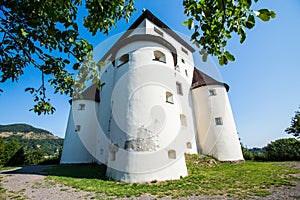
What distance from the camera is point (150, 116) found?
9.01 meters

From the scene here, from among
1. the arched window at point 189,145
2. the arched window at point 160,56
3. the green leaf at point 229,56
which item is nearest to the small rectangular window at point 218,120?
the arched window at point 189,145

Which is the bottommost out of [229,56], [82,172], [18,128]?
[82,172]

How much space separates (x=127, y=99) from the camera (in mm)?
9594

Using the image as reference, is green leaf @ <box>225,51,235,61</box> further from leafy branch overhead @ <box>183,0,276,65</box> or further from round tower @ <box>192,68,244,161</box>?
round tower @ <box>192,68,244,161</box>

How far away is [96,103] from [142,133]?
11.0 meters

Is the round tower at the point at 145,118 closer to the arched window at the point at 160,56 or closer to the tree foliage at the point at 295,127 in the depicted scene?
the arched window at the point at 160,56

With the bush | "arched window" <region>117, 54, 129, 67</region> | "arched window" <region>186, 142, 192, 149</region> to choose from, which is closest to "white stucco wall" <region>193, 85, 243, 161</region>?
"arched window" <region>186, 142, 192, 149</region>

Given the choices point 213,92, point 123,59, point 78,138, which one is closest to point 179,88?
point 213,92

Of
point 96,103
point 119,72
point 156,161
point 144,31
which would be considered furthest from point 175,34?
Answer: point 156,161

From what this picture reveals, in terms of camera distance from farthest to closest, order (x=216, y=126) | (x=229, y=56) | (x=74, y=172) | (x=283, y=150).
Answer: (x=283, y=150) → (x=216, y=126) → (x=74, y=172) → (x=229, y=56)

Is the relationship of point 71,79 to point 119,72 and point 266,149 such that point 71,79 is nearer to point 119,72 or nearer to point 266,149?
point 119,72

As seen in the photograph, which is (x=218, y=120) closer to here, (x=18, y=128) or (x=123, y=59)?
(x=123, y=59)

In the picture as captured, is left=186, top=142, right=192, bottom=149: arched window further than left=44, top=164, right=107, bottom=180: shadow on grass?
Yes

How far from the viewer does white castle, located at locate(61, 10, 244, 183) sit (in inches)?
328
